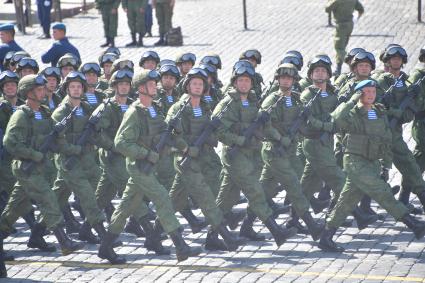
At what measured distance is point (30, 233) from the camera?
58.4 ft

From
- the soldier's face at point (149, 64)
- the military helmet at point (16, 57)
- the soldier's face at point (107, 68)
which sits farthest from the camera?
the military helmet at point (16, 57)

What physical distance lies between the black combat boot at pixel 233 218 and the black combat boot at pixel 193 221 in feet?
1.04

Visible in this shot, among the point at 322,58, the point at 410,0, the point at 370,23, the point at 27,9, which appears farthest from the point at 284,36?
the point at 322,58

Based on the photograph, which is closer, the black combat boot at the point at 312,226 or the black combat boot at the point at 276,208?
the black combat boot at the point at 312,226

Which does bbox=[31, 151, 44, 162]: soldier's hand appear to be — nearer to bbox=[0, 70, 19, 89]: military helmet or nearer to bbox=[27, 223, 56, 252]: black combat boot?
bbox=[27, 223, 56, 252]: black combat boot

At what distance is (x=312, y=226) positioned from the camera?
17.0 meters

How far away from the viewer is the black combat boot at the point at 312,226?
16.9m

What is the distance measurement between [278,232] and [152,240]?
4.93 feet

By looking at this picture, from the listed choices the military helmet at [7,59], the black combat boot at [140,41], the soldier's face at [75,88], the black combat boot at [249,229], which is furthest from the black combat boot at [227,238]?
the black combat boot at [140,41]

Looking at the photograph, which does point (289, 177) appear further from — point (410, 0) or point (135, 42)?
point (410, 0)

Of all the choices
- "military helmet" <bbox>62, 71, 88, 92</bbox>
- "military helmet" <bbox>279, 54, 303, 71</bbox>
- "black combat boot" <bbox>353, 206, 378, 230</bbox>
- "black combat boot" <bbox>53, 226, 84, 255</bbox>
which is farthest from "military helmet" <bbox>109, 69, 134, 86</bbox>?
"black combat boot" <bbox>353, 206, 378, 230</bbox>

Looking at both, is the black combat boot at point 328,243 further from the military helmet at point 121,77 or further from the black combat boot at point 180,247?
the military helmet at point 121,77

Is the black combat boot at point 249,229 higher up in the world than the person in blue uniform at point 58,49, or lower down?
lower down

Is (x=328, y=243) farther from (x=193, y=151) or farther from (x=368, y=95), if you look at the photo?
(x=193, y=151)
